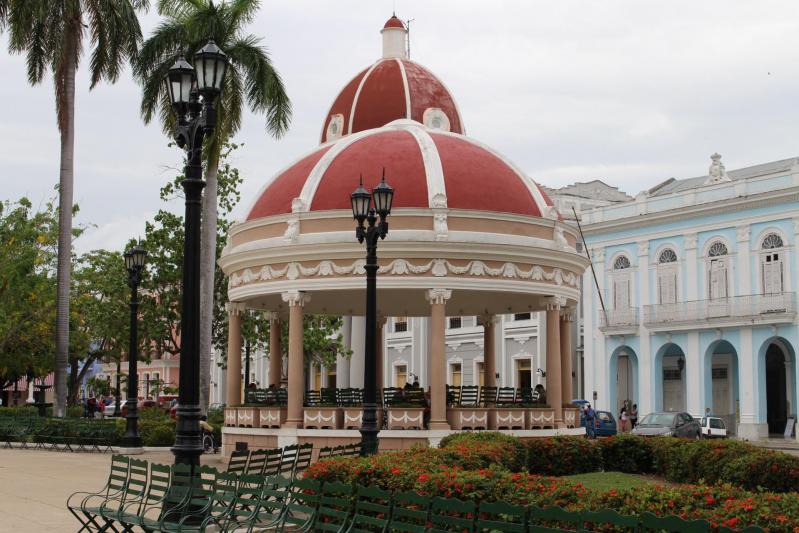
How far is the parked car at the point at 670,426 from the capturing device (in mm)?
35188

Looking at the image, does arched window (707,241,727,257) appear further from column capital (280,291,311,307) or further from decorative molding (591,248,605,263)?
column capital (280,291,311,307)

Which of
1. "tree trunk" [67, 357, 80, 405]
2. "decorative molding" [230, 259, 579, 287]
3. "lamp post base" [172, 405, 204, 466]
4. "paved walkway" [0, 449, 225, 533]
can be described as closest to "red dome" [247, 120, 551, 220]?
"decorative molding" [230, 259, 579, 287]

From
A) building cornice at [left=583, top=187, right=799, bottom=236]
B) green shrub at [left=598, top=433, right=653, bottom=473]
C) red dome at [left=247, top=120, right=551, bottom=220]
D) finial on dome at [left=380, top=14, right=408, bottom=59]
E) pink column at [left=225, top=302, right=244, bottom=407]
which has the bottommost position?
green shrub at [left=598, top=433, right=653, bottom=473]

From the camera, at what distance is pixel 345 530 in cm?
1078

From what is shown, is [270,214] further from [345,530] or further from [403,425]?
[345,530]

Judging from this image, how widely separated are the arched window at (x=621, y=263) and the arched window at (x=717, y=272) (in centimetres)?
466

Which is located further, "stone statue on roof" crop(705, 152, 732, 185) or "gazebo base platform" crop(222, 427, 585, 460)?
"stone statue on roof" crop(705, 152, 732, 185)

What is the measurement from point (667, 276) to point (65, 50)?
27549 mm

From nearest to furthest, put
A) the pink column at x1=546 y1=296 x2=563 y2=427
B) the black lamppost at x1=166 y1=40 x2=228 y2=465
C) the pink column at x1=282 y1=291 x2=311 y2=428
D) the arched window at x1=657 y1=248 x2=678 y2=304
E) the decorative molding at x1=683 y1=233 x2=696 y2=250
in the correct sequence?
the black lamppost at x1=166 y1=40 x2=228 y2=465 < the pink column at x1=282 y1=291 x2=311 y2=428 < the pink column at x1=546 y1=296 x2=563 y2=427 < the decorative molding at x1=683 y1=233 x2=696 y2=250 < the arched window at x1=657 y1=248 x2=678 y2=304

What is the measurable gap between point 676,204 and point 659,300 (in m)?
4.48

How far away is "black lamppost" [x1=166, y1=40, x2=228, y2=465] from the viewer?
1208 cm

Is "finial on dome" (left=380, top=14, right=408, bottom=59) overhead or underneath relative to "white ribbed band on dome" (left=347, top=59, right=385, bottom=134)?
overhead

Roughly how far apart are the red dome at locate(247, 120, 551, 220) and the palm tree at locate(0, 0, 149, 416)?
989cm

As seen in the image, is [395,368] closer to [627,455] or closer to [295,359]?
[295,359]
